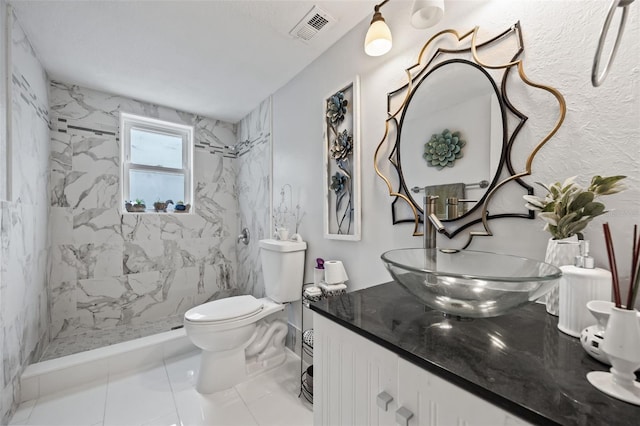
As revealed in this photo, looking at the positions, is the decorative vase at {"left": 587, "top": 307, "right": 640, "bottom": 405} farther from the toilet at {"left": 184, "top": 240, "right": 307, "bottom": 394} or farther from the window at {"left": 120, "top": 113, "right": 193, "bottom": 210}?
the window at {"left": 120, "top": 113, "right": 193, "bottom": 210}

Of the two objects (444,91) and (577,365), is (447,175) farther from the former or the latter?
(577,365)

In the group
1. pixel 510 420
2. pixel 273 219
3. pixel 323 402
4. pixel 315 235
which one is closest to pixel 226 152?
pixel 273 219

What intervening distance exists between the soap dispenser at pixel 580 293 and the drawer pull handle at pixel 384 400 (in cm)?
46

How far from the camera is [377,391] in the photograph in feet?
2.08

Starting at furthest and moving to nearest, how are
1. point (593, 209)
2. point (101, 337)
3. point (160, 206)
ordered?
point (160, 206)
point (101, 337)
point (593, 209)

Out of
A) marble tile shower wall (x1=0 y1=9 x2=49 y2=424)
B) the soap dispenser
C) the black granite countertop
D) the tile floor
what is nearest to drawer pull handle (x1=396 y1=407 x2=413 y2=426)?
the black granite countertop

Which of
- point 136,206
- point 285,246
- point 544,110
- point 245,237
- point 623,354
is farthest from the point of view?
point 245,237

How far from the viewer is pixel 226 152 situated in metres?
3.01

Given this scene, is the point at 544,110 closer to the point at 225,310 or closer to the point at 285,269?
the point at 285,269

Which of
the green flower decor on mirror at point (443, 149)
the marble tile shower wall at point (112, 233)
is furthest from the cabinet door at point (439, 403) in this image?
the marble tile shower wall at point (112, 233)

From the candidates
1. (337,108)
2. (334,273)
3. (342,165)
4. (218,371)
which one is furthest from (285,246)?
(337,108)

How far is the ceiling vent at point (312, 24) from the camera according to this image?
1419 mm

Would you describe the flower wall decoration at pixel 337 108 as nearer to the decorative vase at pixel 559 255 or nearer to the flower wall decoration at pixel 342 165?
the flower wall decoration at pixel 342 165

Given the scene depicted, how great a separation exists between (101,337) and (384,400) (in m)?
2.59
